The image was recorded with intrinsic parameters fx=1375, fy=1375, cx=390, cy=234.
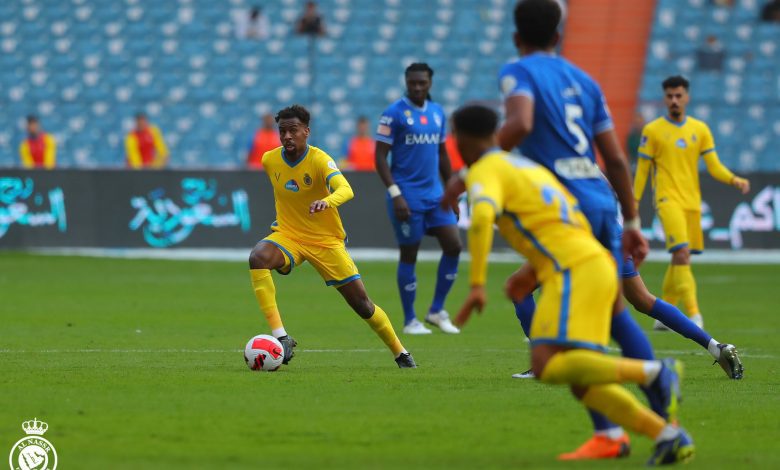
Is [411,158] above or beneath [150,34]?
beneath

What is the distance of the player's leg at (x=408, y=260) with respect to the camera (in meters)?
13.3

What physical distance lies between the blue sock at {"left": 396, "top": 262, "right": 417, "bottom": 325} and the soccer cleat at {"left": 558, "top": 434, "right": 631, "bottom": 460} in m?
7.09

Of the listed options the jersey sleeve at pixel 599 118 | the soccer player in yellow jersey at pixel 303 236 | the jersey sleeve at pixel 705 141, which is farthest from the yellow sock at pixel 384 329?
the jersey sleeve at pixel 705 141

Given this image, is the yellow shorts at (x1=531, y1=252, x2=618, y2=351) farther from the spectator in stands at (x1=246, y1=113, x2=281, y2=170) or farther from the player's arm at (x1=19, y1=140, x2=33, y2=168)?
the player's arm at (x1=19, y1=140, x2=33, y2=168)

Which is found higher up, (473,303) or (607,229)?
(607,229)

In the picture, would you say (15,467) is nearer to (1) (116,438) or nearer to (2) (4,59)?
(1) (116,438)

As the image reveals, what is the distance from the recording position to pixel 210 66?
28.5m

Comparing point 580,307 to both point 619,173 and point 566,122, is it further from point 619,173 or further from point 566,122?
point 566,122

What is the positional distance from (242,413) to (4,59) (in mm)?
22720

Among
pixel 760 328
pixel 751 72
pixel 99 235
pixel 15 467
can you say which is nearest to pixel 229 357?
pixel 15 467

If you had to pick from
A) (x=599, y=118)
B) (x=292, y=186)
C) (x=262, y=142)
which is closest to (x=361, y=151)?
(x=262, y=142)

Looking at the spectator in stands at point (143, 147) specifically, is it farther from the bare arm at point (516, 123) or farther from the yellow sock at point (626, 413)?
the yellow sock at point (626, 413)

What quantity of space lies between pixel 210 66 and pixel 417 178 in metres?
15.8

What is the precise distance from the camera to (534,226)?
236 inches
